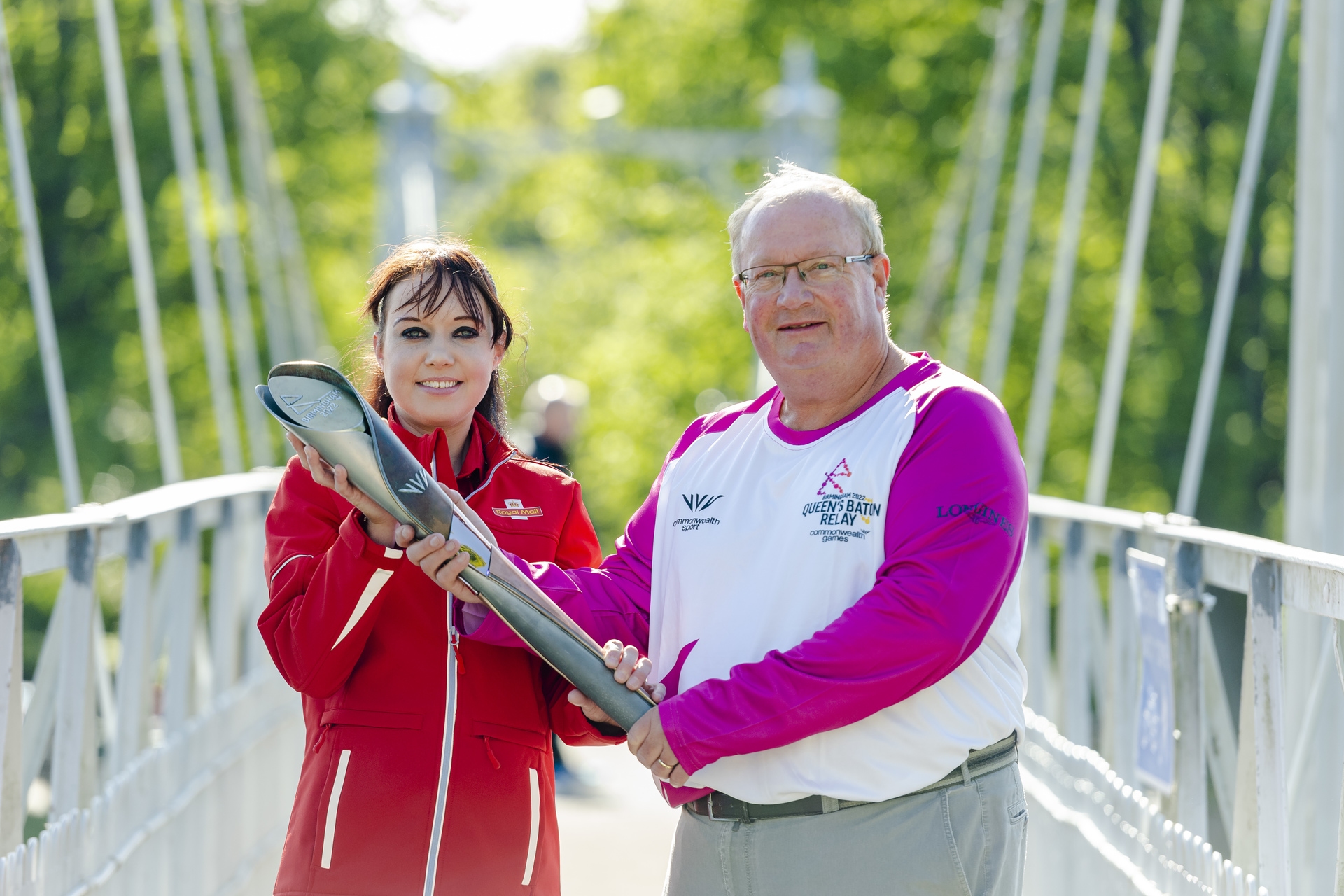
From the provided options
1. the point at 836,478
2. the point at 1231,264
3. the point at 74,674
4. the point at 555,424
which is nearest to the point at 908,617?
the point at 836,478

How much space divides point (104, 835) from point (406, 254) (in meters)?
1.54

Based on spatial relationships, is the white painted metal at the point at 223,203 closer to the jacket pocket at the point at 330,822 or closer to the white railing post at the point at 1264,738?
the jacket pocket at the point at 330,822

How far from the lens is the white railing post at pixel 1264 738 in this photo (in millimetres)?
2617

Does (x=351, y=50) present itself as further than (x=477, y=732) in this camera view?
Yes

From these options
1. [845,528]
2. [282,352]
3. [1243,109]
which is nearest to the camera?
[845,528]

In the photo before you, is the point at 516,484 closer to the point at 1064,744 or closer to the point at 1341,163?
the point at 1064,744

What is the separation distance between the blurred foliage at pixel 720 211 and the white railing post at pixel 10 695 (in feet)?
36.6

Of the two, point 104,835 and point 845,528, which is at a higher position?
point 845,528

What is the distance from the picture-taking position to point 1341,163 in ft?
14.9

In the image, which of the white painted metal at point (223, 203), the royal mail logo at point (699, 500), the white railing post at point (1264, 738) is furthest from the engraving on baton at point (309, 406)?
the white painted metal at point (223, 203)

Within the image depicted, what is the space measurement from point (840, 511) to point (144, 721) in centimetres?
228

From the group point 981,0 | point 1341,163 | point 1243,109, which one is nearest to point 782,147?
point 981,0

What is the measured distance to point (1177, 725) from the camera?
3223 mm

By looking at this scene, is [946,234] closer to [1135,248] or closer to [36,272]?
[1135,248]
